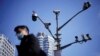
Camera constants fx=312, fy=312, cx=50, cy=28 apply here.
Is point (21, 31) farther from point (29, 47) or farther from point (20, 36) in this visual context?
point (29, 47)

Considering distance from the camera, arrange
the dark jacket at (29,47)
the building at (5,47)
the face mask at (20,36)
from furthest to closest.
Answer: the building at (5,47) → the face mask at (20,36) → the dark jacket at (29,47)

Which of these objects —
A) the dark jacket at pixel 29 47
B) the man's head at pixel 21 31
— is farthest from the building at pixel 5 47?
the dark jacket at pixel 29 47

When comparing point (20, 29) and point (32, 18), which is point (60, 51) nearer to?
point (32, 18)

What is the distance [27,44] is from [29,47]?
74 mm

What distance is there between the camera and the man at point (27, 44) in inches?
193

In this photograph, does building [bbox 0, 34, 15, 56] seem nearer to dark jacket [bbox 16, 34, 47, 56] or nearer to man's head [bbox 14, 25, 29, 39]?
man's head [bbox 14, 25, 29, 39]

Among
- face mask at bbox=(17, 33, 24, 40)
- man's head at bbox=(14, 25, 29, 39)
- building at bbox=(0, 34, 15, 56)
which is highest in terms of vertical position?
man's head at bbox=(14, 25, 29, 39)

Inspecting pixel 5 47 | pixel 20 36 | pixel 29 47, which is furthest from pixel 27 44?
pixel 5 47

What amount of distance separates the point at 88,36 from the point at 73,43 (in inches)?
28.2

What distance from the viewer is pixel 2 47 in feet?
505

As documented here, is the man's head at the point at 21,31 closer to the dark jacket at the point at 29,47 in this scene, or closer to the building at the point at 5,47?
the dark jacket at the point at 29,47

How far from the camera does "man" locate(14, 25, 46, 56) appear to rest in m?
4.91

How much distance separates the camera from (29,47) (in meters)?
4.95

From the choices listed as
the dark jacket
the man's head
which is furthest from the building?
the dark jacket
